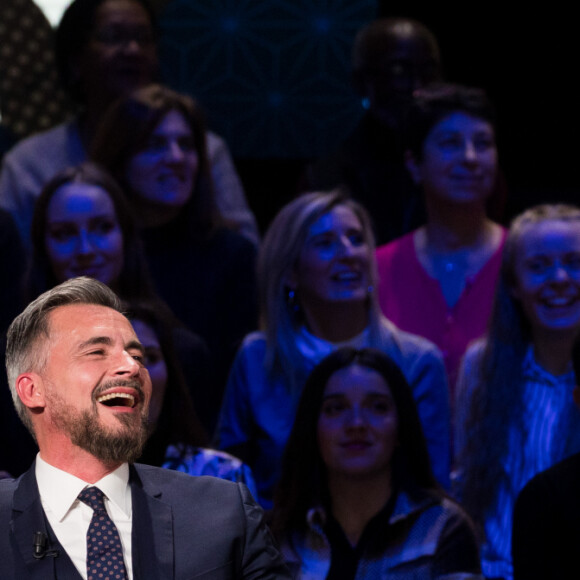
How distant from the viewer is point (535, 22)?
4.32 metres

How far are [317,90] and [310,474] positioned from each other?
1.83 metres

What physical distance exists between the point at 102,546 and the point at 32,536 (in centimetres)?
10

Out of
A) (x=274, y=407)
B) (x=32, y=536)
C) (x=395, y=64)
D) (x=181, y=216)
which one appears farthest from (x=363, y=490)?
(x=395, y=64)

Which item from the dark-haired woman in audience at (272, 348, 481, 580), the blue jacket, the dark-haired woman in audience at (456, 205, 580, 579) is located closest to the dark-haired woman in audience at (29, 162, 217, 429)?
the blue jacket

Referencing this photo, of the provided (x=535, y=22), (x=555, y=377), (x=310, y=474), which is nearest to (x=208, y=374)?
(x=310, y=474)

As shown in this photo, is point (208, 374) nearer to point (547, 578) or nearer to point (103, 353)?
point (547, 578)

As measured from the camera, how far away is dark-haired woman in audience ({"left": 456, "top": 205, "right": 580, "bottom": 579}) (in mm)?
3168

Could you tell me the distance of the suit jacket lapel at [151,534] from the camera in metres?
1.72

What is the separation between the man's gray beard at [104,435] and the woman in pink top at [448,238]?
1852 mm

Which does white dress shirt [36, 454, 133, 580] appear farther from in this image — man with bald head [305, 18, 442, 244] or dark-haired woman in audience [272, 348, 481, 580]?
man with bald head [305, 18, 442, 244]

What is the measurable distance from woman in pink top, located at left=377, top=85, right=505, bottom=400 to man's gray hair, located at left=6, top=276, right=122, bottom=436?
177 cm

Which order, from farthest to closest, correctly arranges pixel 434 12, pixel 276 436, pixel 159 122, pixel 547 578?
pixel 434 12 < pixel 159 122 < pixel 276 436 < pixel 547 578

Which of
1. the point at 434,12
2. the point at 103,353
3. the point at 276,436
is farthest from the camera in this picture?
the point at 434,12

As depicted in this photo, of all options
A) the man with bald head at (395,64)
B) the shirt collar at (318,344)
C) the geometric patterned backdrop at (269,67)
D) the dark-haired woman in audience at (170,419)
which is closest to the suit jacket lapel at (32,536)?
the dark-haired woman in audience at (170,419)
